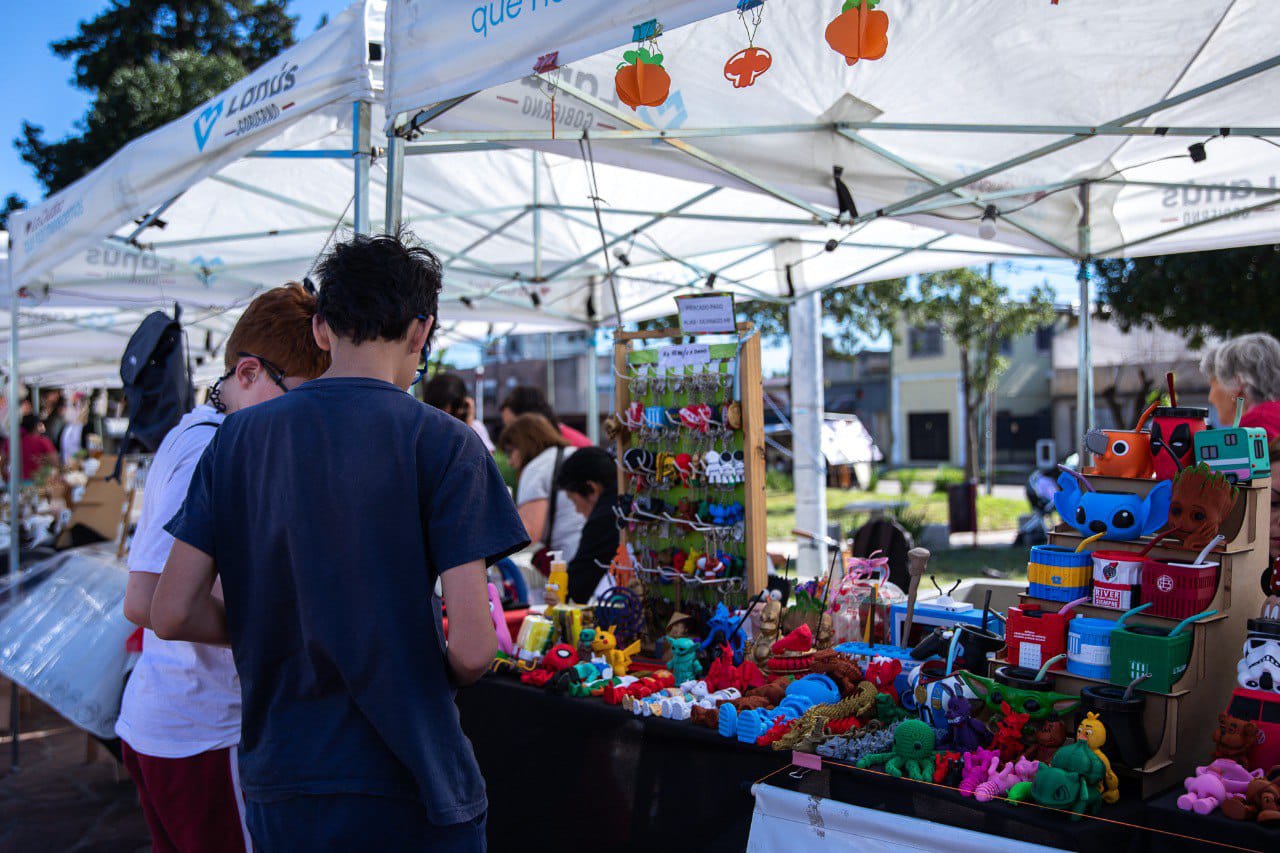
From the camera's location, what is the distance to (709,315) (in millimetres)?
2691

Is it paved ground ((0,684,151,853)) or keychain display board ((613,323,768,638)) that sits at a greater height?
keychain display board ((613,323,768,638))

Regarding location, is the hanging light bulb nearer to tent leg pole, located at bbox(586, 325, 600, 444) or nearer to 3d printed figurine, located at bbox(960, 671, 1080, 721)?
3d printed figurine, located at bbox(960, 671, 1080, 721)

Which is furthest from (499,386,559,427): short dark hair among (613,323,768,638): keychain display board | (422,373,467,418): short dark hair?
(613,323,768,638): keychain display board

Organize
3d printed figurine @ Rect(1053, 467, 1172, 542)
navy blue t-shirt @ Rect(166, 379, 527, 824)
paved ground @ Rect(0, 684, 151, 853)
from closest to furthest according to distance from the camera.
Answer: navy blue t-shirt @ Rect(166, 379, 527, 824) → 3d printed figurine @ Rect(1053, 467, 1172, 542) → paved ground @ Rect(0, 684, 151, 853)

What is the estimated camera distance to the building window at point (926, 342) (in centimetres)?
2848

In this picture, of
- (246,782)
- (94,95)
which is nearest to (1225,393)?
(246,782)

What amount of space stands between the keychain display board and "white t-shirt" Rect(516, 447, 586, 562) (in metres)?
1.06

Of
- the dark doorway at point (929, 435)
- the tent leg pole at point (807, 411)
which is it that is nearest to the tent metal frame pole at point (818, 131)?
the tent leg pole at point (807, 411)

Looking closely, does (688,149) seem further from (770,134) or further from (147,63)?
(147,63)

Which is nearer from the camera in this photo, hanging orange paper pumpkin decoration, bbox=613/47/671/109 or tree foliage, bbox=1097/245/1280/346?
hanging orange paper pumpkin decoration, bbox=613/47/671/109

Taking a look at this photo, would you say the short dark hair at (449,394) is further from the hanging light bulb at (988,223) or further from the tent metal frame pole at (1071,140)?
the hanging light bulb at (988,223)

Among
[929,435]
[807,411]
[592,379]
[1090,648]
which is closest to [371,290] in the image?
[1090,648]

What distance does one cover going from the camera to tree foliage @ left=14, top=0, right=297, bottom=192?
13664 mm

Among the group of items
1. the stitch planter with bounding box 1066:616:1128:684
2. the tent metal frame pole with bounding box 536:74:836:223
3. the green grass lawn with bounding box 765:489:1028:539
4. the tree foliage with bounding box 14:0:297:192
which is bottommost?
the green grass lawn with bounding box 765:489:1028:539
